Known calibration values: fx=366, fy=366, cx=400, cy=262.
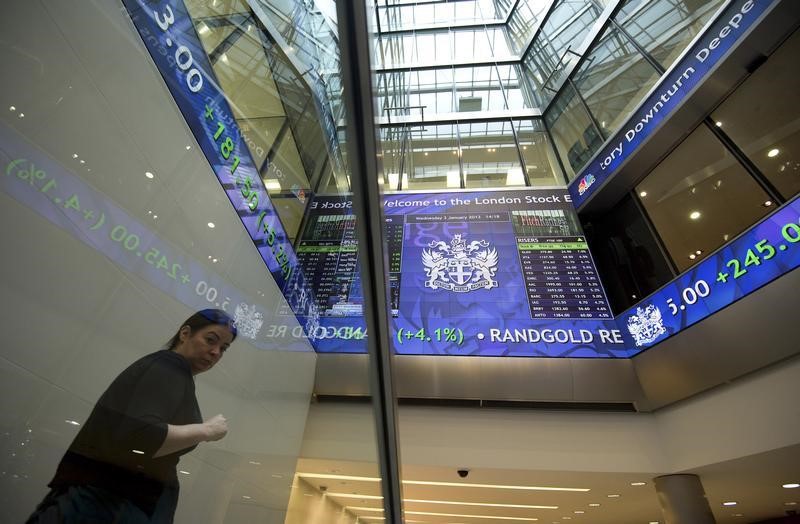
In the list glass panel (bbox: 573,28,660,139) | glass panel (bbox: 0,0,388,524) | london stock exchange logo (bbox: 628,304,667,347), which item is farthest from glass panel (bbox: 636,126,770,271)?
glass panel (bbox: 0,0,388,524)

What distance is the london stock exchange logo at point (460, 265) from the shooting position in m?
5.61

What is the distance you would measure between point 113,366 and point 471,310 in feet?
16.0

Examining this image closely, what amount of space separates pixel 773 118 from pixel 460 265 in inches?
167

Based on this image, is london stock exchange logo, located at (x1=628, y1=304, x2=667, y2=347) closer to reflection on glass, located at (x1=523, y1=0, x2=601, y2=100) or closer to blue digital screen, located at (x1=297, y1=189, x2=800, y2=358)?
blue digital screen, located at (x1=297, y1=189, x2=800, y2=358)

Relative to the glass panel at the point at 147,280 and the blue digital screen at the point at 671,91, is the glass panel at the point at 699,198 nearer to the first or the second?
the blue digital screen at the point at 671,91

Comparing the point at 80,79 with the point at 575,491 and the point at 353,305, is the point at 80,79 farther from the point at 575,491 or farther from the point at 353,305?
the point at 575,491

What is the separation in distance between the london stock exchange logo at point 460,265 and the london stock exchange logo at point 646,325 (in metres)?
1.85

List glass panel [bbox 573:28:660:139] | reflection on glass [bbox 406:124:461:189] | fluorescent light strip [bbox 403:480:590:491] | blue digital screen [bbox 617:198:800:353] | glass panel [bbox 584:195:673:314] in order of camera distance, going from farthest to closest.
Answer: reflection on glass [bbox 406:124:461:189] → glass panel [bbox 573:28:660:139] → glass panel [bbox 584:195:673:314] → fluorescent light strip [bbox 403:480:590:491] → blue digital screen [bbox 617:198:800:353]

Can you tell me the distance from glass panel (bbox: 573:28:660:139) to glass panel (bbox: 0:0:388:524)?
679 cm

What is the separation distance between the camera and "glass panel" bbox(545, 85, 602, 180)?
7160mm

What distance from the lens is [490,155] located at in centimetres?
886

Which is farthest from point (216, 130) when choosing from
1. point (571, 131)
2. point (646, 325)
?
point (571, 131)

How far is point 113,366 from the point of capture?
67cm

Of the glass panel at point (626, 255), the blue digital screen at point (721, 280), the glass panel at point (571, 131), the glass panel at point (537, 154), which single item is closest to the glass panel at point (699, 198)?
the glass panel at point (626, 255)
